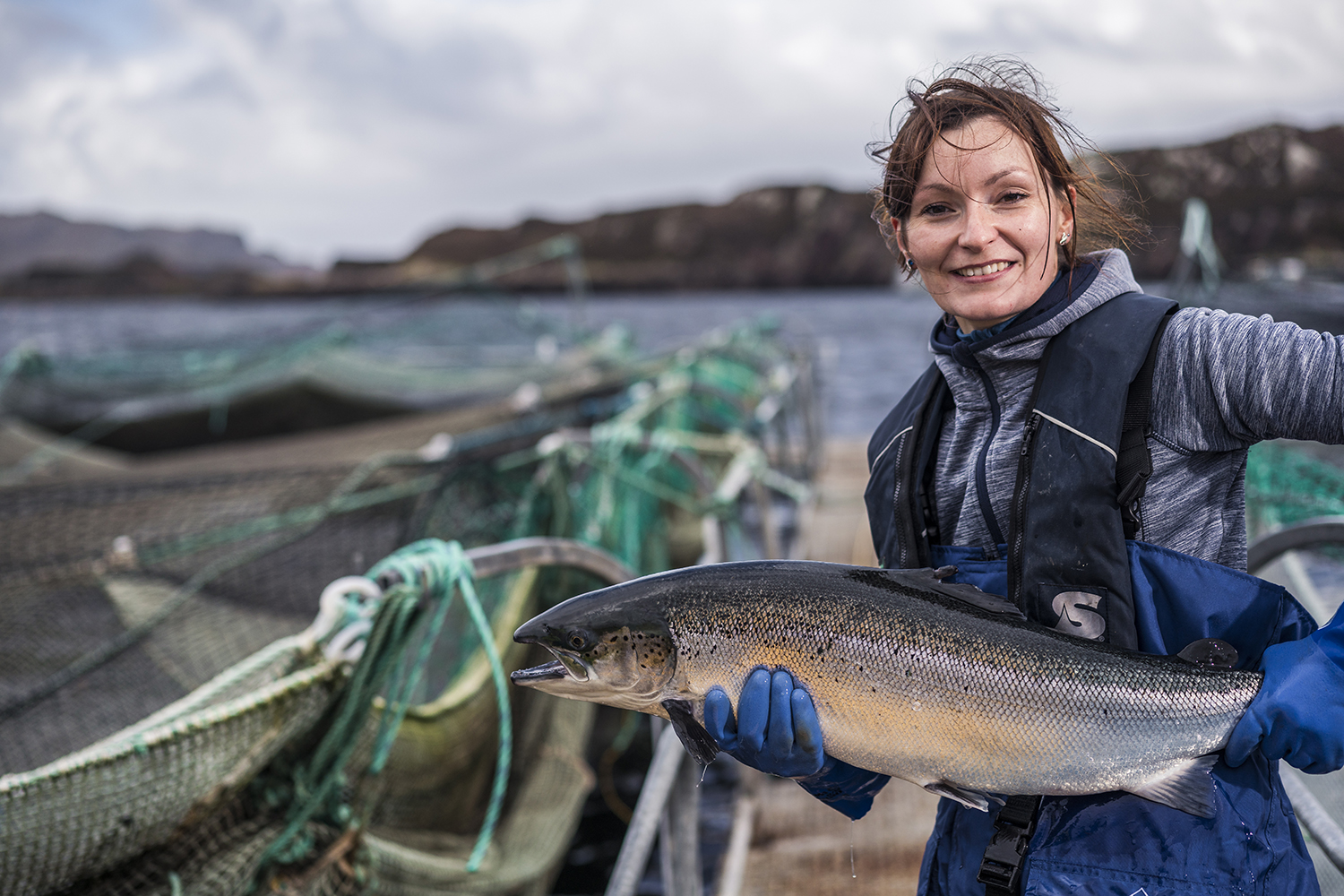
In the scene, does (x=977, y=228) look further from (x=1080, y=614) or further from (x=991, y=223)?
(x=1080, y=614)

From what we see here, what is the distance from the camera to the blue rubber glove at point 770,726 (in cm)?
192

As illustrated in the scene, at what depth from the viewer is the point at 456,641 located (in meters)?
4.14

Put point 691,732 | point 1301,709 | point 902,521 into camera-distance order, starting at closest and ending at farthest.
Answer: point 1301,709 → point 691,732 → point 902,521

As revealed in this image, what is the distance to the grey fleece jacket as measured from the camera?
1.64 m

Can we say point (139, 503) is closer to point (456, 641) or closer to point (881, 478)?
point (456, 641)

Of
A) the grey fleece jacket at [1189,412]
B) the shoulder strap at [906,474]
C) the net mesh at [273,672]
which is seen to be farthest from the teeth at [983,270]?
the net mesh at [273,672]

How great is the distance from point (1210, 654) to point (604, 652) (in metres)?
1.13

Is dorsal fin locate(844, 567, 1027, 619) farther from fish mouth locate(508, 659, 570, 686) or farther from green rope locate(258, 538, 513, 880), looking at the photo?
green rope locate(258, 538, 513, 880)

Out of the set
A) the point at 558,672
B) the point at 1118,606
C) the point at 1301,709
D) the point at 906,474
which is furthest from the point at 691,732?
the point at 1301,709

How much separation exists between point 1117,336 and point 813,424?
10.5 m

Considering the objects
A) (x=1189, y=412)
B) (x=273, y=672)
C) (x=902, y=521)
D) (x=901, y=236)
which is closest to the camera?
(x=1189, y=412)

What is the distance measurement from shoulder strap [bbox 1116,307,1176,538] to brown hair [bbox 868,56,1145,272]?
0.36 metres

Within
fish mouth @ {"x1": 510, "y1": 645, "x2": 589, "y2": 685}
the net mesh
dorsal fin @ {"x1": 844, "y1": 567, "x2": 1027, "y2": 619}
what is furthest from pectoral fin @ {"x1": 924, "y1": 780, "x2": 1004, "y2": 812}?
the net mesh

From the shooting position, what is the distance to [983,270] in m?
2.04
